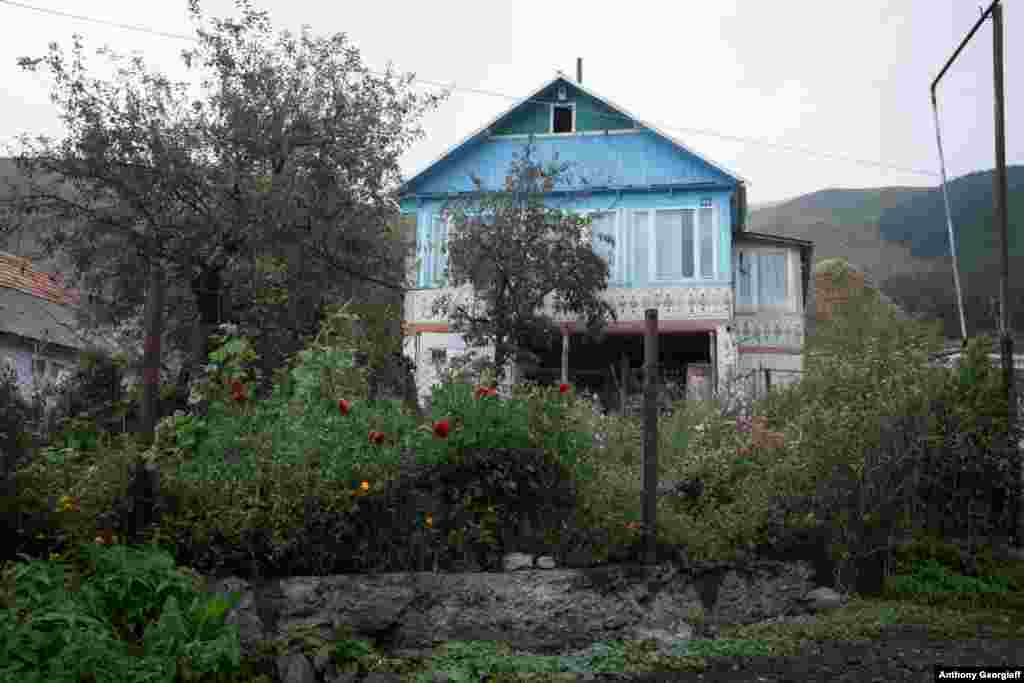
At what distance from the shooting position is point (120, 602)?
464cm

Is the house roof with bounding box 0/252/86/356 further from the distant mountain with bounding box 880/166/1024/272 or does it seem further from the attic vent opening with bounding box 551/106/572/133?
the distant mountain with bounding box 880/166/1024/272

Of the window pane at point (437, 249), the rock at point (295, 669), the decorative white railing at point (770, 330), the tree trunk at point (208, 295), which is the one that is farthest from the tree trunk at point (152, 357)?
the decorative white railing at point (770, 330)

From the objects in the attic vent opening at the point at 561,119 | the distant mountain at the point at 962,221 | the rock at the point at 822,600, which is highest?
the distant mountain at the point at 962,221

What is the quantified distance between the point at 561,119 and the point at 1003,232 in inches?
409

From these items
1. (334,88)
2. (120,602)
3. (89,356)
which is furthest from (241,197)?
(120,602)

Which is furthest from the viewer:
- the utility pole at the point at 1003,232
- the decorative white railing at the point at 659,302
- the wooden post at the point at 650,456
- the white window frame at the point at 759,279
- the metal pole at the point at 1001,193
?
the white window frame at the point at 759,279

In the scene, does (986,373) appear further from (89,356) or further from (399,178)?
(399,178)

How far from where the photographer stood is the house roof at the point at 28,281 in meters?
20.7

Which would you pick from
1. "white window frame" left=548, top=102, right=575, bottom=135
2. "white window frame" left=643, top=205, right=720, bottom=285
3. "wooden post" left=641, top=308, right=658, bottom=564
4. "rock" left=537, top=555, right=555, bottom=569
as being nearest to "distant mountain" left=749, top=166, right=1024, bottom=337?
"white window frame" left=643, top=205, right=720, bottom=285

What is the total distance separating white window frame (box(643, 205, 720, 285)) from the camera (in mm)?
16844

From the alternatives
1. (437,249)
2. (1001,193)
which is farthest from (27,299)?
(1001,193)

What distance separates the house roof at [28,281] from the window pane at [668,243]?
12.1 m

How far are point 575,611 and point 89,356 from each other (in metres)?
7.43

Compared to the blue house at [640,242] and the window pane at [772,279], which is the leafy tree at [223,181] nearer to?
the blue house at [640,242]
